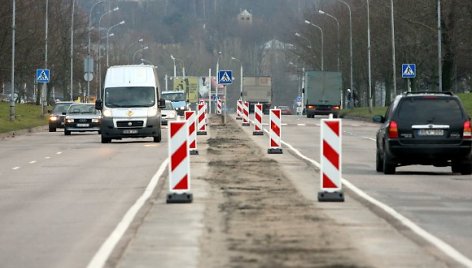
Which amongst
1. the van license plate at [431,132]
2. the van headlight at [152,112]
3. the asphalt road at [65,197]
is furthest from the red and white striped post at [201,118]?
the van license plate at [431,132]

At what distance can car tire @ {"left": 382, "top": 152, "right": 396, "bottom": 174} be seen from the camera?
25.9m

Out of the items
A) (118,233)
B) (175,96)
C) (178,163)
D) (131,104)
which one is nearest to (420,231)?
(118,233)

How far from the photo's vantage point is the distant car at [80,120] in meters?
56.1

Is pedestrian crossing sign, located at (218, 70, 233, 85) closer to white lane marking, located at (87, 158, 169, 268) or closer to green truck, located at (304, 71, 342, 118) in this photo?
green truck, located at (304, 71, 342, 118)

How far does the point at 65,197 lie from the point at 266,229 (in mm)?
6628

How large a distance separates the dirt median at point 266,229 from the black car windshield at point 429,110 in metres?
2.85

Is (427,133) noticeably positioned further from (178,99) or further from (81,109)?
(178,99)

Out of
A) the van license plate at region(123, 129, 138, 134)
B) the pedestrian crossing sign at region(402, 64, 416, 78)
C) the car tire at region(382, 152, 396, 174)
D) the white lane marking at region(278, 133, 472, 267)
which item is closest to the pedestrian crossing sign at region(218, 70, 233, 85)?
the pedestrian crossing sign at region(402, 64, 416, 78)

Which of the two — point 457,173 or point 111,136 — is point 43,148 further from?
point 457,173

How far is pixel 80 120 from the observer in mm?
56406

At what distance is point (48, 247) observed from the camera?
13695mm

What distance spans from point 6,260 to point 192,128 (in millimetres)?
20328

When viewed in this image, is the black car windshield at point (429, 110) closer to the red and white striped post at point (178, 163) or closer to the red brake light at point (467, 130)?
the red brake light at point (467, 130)

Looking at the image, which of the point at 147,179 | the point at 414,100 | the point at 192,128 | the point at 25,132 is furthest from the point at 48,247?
the point at 25,132
